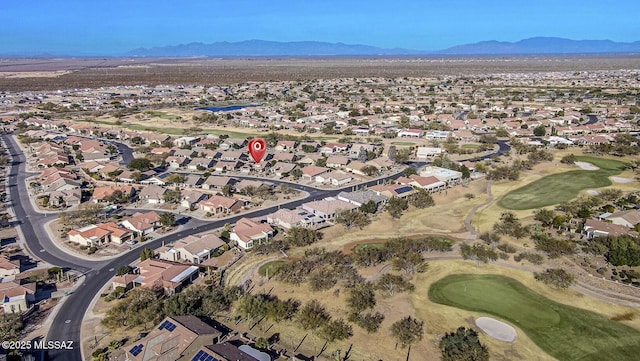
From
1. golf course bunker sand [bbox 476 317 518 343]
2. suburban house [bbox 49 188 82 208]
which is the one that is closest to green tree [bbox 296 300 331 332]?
golf course bunker sand [bbox 476 317 518 343]

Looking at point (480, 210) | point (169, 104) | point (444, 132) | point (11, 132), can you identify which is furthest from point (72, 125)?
point (480, 210)

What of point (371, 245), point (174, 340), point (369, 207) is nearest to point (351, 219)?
point (369, 207)

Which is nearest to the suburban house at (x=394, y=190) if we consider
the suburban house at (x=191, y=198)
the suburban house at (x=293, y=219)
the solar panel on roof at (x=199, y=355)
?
the suburban house at (x=293, y=219)

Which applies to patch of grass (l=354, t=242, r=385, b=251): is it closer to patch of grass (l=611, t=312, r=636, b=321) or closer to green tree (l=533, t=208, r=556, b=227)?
green tree (l=533, t=208, r=556, b=227)

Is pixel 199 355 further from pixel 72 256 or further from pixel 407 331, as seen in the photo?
pixel 72 256

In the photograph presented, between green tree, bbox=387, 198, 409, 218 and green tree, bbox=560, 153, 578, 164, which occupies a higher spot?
green tree, bbox=560, 153, 578, 164

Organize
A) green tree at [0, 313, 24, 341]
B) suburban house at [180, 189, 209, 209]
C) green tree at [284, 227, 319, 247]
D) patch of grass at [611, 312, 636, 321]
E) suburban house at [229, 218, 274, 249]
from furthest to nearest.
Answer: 1. suburban house at [180, 189, 209, 209]
2. suburban house at [229, 218, 274, 249]
3. green tree at [284, 227, 319, 247]
4. patch of grass at [611, 312, 636, 321]
5. green tree at [0, 313, 24, 341]
